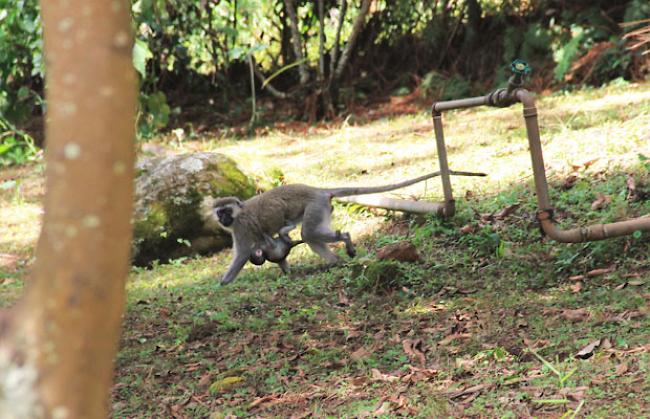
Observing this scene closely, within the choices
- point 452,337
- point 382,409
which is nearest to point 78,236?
point 382,409

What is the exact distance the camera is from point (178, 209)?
366 inches

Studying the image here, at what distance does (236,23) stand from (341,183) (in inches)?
249

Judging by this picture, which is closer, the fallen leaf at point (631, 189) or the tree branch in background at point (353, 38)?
the fallen leaf at point (631, 189)

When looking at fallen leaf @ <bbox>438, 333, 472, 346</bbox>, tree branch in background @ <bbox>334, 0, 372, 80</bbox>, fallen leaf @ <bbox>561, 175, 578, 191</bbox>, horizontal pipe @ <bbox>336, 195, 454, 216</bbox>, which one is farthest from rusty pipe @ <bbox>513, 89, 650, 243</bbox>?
tree branch in background @ <bbox>334, 0, 372, 80</bbox>

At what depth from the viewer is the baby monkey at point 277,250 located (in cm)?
759

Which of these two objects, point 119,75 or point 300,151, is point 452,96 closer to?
point 300,151

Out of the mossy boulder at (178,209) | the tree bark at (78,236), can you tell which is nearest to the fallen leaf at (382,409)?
the tree bark at (78,236)

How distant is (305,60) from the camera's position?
1509 centimetres

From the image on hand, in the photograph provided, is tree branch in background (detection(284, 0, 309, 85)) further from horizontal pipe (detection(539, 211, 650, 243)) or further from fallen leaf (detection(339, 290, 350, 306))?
horizontal pipe (detection(539, 211, 650, 243))

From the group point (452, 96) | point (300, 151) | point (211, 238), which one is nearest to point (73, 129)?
point (211, 238)

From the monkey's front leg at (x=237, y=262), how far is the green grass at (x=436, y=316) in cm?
9

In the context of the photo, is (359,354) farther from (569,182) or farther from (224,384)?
(569,182)

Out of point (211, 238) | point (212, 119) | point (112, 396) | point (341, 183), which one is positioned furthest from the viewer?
point (212, 119)

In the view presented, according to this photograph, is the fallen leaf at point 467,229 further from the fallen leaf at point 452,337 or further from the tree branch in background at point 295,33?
the tree branch in background at point 295,33
